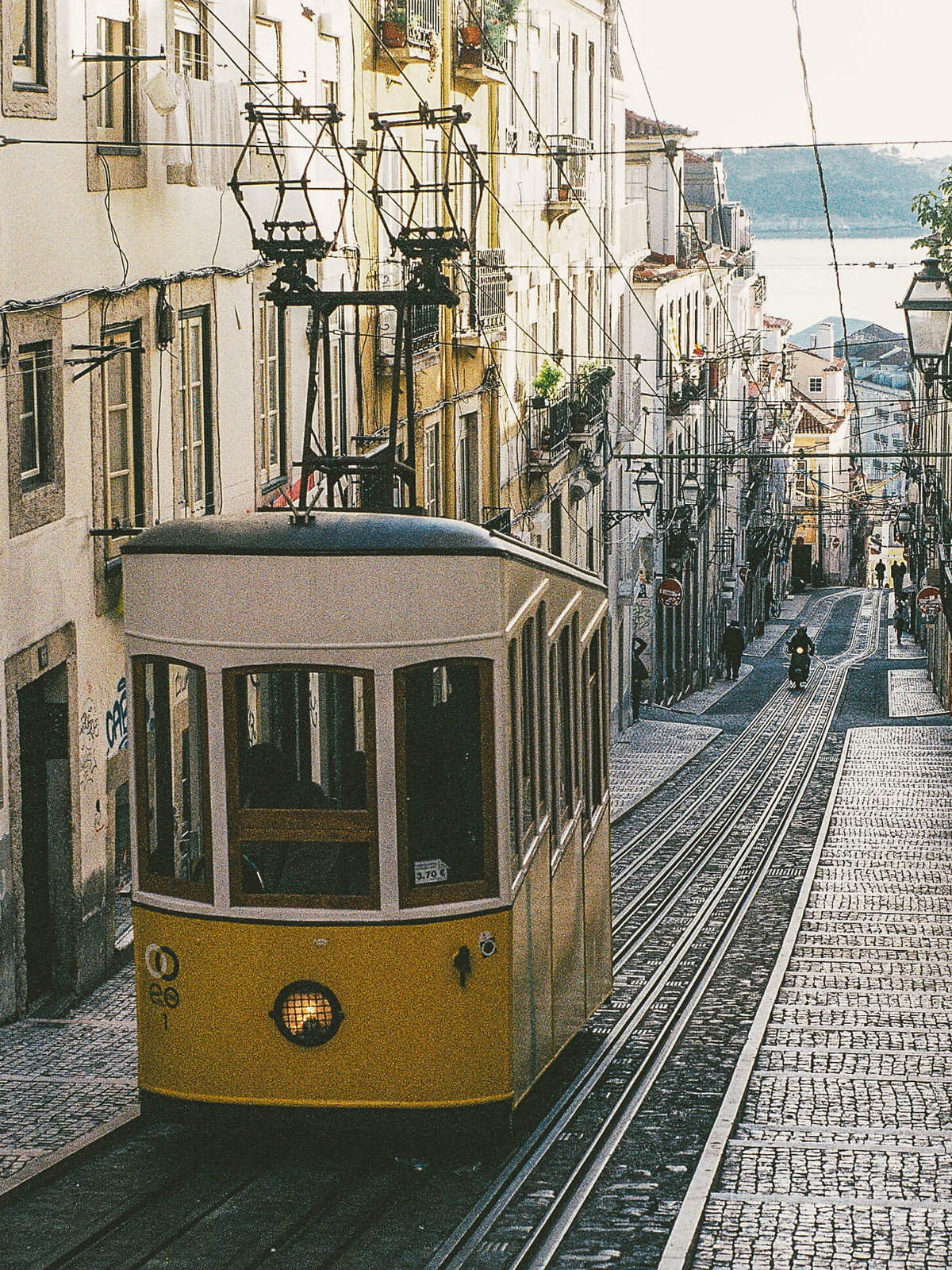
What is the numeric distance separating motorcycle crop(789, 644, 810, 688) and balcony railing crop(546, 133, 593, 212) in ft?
49.3

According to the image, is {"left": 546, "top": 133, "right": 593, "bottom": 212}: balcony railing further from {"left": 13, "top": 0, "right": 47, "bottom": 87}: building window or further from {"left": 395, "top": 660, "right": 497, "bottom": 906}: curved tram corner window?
{"left": 395, "top": 660, "right": 497, "bottom": 906}: curved tram corner window

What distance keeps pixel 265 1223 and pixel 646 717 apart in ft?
104

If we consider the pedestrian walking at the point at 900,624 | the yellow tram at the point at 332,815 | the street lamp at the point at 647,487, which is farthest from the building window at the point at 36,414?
the pedestrian walking at the point at 900,624

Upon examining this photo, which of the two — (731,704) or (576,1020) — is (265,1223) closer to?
(576,1020)

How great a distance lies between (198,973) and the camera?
26.4 ft

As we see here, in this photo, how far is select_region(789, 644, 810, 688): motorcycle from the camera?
44.3m

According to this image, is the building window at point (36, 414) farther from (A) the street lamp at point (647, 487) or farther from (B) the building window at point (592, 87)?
(B) the building window at point (592, 87)

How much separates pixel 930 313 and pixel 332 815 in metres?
24.1

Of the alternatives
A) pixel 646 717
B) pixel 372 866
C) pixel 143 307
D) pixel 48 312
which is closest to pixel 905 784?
pixel 646 717

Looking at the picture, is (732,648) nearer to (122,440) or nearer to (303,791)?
(122,440)

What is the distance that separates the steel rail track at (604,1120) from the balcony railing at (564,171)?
1477cm

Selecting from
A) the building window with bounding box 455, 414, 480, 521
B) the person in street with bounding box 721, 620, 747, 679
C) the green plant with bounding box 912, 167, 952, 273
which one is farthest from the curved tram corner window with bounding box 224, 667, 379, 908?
the person in street with bounding box 721, 620, 747, 679

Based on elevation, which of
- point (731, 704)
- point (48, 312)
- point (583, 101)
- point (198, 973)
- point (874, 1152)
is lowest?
point (731, 704)

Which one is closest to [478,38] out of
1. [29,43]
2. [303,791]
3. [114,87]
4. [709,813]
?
[709,813]
